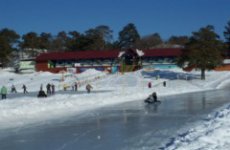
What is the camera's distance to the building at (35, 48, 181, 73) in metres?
80.6

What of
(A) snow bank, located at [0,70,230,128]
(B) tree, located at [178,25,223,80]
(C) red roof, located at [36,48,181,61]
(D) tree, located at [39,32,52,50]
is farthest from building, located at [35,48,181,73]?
(D) tree, located at [39,32,52,50]

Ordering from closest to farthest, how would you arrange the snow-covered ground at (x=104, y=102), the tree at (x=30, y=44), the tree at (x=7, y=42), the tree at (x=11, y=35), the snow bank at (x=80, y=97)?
the snow-covered ground at (x=104, y=102)
the snow bank at (x=80, y=97)
the tree at (x=7, y=42)
the tree at (x=11, y=35)
the tree at (x=30, y=44)

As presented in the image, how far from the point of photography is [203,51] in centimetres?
6212

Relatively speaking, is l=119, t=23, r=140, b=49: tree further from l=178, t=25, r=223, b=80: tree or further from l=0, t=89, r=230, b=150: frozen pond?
l=0, t=89, r=230, b=150: frozen pond

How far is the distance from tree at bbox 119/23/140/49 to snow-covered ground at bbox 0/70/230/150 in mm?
63807

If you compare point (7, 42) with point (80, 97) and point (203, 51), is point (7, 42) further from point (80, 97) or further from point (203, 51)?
point (80, 97)

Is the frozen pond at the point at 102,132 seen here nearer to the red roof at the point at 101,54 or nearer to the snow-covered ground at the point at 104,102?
the snow-covered ground at the point at 104,102

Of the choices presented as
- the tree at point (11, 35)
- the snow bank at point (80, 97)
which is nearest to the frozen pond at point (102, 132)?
the snow bank at point (80, 97)

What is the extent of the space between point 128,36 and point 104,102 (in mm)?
111124

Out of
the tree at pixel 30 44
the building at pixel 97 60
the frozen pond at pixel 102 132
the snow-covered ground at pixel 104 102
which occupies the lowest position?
the frozen pond at pixel 102 132

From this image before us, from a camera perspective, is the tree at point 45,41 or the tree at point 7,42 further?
the tree at point 45,41

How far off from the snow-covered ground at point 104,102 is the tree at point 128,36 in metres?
63.8

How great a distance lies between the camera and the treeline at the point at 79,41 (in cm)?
11144

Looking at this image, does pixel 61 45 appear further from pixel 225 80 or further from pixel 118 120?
pixel 118 120
